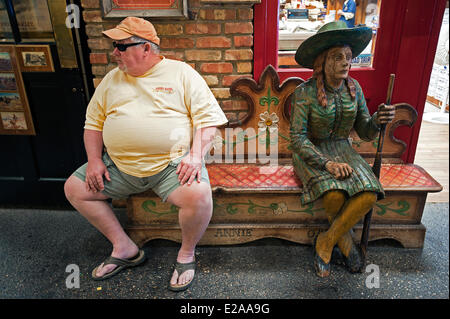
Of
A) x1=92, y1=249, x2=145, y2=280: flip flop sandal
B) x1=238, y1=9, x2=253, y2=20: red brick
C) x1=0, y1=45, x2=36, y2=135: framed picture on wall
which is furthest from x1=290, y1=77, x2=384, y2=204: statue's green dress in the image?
x1=0, y1=45, x2=36, y2=135: framed picture on wall

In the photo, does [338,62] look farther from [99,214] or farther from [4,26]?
[4,26]

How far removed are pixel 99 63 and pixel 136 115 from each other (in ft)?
2.33

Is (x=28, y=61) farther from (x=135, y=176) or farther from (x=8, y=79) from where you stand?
(x=135, y=176)

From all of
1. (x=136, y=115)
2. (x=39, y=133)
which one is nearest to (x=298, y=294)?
(x=136, y=115)

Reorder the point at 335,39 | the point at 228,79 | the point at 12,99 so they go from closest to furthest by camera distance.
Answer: the point at 335,39
the point at 228,79
the point at 12,99

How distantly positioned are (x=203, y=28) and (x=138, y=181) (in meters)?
1.09

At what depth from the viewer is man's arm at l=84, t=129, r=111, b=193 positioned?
204cm

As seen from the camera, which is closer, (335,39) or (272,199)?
(335,39)

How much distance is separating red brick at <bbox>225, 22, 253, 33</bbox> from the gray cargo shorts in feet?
3.02

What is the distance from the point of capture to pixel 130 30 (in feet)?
6.19

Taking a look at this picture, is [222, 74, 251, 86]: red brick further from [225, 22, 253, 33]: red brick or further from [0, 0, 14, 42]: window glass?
[0, 0, 14, 42]: window glass

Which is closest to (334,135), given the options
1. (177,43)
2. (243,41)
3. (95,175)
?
(243,41)

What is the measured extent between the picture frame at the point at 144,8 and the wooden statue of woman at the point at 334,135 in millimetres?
834

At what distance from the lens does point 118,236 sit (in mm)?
2166
